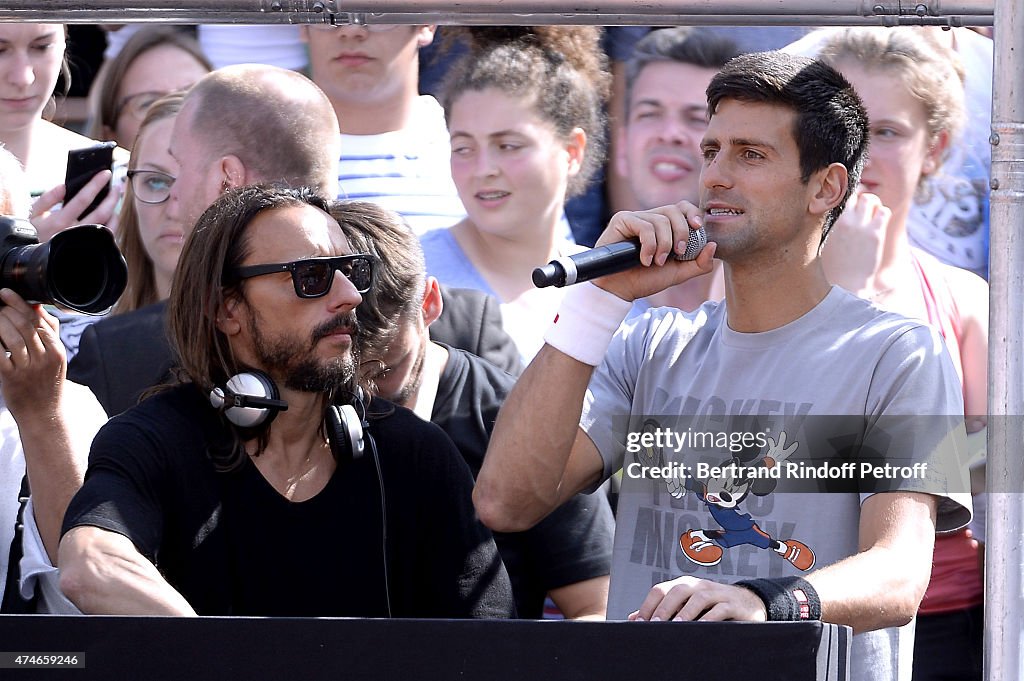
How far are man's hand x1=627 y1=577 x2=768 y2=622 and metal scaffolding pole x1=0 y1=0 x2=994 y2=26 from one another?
3.43 ft

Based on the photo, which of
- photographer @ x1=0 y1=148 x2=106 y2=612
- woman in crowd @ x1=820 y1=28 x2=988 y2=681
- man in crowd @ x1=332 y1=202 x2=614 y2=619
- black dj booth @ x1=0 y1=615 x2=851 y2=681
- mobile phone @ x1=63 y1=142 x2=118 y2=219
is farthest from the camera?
mobile phone @ x1=63 y1=142 x2=118 y2=219

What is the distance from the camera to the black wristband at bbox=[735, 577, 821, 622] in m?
1.66

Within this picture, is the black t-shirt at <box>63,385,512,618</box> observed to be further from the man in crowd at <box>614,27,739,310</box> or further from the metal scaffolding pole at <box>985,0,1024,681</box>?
the man in crowd at <box>614,27,739,310</box>

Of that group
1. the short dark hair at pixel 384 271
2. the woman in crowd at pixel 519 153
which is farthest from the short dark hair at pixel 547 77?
the short dark hair at pixel 384 271

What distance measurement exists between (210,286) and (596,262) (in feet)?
2.03

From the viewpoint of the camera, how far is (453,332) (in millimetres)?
2811

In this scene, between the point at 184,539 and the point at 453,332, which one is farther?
the point at 453,332

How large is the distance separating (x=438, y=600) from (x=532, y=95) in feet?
3.86

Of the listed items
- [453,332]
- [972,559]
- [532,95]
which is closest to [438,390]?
[453,332]

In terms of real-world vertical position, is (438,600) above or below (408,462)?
below

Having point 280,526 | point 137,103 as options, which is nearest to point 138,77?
point 137,103

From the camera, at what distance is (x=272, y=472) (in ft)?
6.75

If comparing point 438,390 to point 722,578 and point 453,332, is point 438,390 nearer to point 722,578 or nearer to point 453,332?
point 453,332

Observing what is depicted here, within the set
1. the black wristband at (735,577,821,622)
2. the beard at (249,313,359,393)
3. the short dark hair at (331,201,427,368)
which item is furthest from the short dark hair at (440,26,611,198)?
the black wristband at (735,577,821,622)
